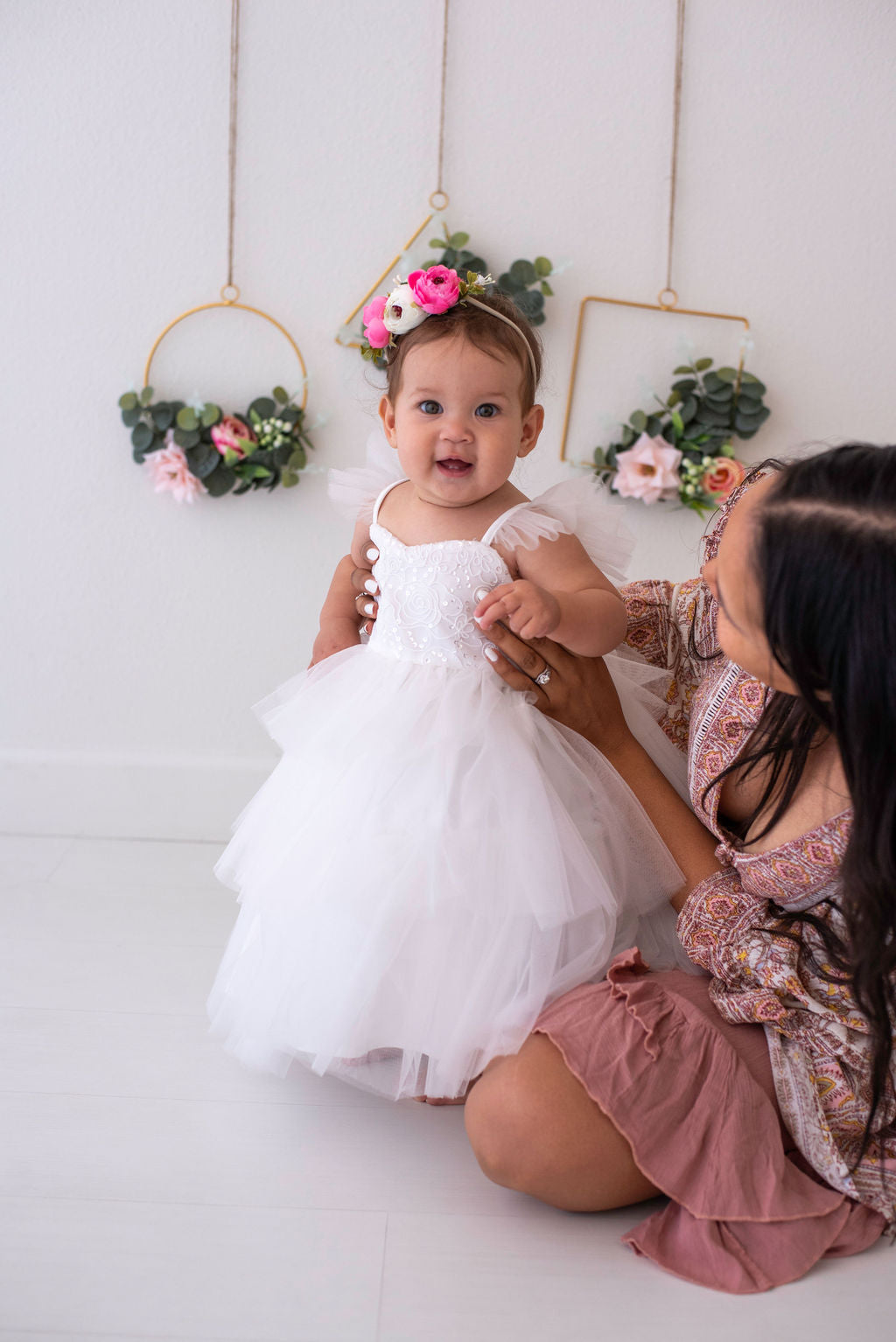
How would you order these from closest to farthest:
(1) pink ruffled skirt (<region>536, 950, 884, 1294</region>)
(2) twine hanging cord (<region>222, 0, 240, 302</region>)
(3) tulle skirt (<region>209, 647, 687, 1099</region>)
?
(1) pink ruffled skirt (<region>536, 950, 884, 1294</region>), (3) tulle skirt (<region>209, 647, 687, 1099</region>), (2) twine hanging cord (<region>222, 0, 240, 302</region>)

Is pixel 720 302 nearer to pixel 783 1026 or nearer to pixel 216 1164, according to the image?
pixel 783 1026

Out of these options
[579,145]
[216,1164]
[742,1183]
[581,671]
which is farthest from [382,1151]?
[579,145]

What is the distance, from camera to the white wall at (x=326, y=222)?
1956mm

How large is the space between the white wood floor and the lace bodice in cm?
55

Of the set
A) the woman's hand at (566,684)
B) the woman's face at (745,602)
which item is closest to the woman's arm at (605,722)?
the woman's hand at (566,684)

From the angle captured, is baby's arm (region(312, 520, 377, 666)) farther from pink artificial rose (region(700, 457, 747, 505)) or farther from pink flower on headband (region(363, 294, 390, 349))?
pink artificial rose (region(700, 457, 747, 505))

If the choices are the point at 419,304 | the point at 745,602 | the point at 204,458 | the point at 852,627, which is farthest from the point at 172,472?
the point at 852,627

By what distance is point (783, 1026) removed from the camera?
1.13m

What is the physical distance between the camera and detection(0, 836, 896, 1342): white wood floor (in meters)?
0.99

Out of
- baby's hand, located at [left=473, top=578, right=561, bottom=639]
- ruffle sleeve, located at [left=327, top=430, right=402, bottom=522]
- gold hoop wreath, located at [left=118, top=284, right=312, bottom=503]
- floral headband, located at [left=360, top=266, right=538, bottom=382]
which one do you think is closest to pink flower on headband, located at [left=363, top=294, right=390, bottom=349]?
floral headband, located at [left=360, top=266, right=538, bottom=382]

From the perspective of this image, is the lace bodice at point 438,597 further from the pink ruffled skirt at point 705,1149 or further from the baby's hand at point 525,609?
the pink ruffled skirt at point 705,1149

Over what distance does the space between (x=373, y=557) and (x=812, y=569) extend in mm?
652

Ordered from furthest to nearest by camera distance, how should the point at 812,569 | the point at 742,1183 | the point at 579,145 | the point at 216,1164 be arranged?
the point at 579,145, the point at 216,1164, the point at 742,1183, the point at 812,569

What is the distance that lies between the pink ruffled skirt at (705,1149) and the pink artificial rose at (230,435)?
1.25 meters
